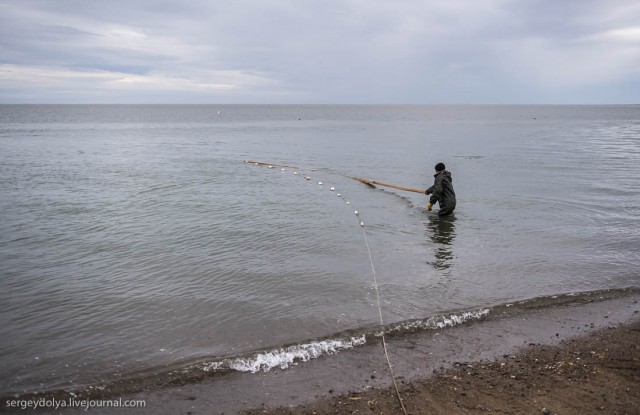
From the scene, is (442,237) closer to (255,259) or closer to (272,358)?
(255,259)

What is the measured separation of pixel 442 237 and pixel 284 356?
8.32m

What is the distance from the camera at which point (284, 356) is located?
7.45 meters

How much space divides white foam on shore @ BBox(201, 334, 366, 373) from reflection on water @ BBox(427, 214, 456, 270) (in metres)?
4.58

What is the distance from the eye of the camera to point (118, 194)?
21.9 metres

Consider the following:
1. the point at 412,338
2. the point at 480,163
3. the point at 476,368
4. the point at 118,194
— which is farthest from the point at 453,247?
the point at 480,163

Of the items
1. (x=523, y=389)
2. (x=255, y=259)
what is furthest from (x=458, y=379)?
(x=255, y=259)

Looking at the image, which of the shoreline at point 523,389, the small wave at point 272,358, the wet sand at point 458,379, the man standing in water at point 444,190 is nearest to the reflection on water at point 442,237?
the man standing in water at point 444,190

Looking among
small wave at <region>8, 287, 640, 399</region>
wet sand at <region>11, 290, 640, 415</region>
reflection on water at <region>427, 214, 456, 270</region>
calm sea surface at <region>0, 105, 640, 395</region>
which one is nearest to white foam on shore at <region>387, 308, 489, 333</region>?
small wave at <region>8, 287, 640, 399</region>

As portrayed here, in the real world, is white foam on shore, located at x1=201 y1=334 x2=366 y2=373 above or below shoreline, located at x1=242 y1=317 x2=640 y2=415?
below

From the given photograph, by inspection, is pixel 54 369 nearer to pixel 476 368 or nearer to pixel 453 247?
pixel 476 368

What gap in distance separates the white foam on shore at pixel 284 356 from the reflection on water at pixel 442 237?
4581 mm

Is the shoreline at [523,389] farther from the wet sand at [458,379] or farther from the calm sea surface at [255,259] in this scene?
the calm sea surface at [255,259]

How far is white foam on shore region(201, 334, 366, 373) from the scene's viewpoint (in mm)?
7211

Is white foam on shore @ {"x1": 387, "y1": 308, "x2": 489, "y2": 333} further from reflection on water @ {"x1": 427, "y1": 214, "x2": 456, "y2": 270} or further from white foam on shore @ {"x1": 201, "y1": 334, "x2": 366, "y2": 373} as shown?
reflection on water @ {"x1": 427, "y1": 214, "x2": 456, "y2": 270}
